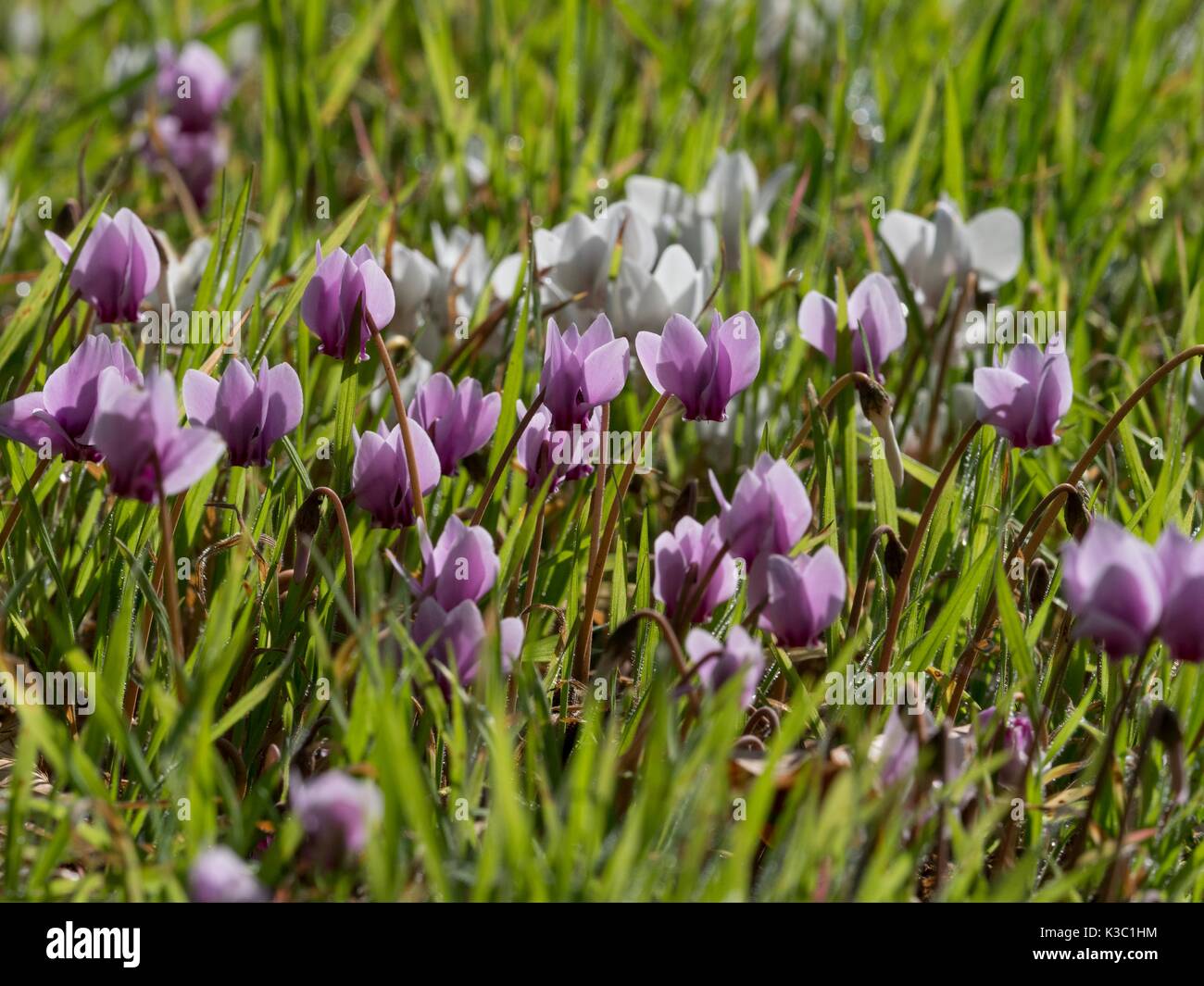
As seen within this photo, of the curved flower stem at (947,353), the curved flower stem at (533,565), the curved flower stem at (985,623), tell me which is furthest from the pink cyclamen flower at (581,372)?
the curved flower stem at (947,353)

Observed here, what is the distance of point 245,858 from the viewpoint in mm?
1379

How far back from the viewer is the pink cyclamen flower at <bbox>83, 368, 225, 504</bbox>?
4.05ft

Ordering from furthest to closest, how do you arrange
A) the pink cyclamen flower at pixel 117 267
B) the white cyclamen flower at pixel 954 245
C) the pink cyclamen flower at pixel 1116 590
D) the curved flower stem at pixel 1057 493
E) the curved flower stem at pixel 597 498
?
the white cyclamen flower at pixel 954 245 → the pink cyclamen flower at pixel 117 267 → the curved flower stem at pixel 597 498 → the curved flower stem at pixel 1057 493 → the pink cyclamen flower at pixel 1116 590

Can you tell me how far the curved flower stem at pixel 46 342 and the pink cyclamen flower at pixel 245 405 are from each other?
42 centimetres

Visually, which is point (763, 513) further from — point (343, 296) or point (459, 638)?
point (343, 296)

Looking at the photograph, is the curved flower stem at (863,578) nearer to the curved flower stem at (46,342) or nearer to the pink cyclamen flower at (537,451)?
the pink cyclamen flower at (537,451)

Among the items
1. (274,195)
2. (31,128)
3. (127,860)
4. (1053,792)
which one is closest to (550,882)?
(127,860)

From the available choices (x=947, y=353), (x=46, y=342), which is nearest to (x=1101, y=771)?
(x=947, y=353)

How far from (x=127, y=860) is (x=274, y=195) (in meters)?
2.07

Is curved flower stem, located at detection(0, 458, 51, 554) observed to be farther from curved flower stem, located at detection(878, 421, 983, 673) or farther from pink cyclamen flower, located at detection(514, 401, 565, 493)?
curved flower stem, located at detection(878, 421, 983, 673)

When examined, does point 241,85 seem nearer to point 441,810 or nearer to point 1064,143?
point 1064,143

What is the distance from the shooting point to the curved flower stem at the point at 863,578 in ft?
4.73

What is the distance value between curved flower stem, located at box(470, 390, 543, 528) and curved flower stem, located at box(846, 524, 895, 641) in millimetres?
386

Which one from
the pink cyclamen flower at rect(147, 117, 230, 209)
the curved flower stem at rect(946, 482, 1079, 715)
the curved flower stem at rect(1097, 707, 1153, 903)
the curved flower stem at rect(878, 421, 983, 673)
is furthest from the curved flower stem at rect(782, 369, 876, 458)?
the pink cyclamen flower at rect(147, 117, 230, 209)
